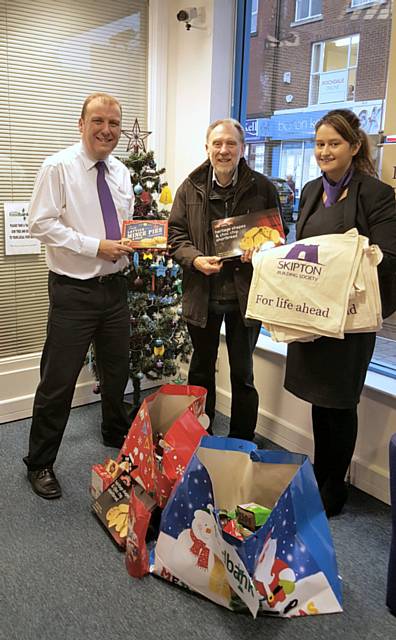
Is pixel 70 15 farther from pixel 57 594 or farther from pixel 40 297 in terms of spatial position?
pixel 57 594

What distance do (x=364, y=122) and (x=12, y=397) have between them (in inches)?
92.9

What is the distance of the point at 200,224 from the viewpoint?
2.55m

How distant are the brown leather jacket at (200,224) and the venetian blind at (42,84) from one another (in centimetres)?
107

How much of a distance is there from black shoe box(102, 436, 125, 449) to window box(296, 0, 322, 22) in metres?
2.43

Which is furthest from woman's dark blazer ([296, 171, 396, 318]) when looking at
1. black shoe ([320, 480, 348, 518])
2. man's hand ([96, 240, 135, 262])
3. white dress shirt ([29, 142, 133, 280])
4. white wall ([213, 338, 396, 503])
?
white dress shirt ([29, 142, 133, 280])

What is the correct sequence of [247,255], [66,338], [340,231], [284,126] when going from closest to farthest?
[340,231], [247,255], [66,338], [284,126]

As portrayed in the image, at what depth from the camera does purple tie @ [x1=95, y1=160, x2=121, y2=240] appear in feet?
8.09

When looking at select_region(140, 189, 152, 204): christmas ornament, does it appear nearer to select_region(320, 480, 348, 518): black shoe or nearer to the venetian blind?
the venetian blind

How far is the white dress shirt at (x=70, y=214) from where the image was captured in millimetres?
2334

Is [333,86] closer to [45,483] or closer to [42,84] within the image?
[42,84]

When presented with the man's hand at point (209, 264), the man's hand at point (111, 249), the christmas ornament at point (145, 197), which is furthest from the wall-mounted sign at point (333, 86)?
the man's hand at point (111, 249)

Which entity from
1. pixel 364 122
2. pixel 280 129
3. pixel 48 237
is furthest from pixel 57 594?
pixel 280 129

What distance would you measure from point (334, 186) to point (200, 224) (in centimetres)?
67

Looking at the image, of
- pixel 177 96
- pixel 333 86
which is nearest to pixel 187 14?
pixel 177 96
